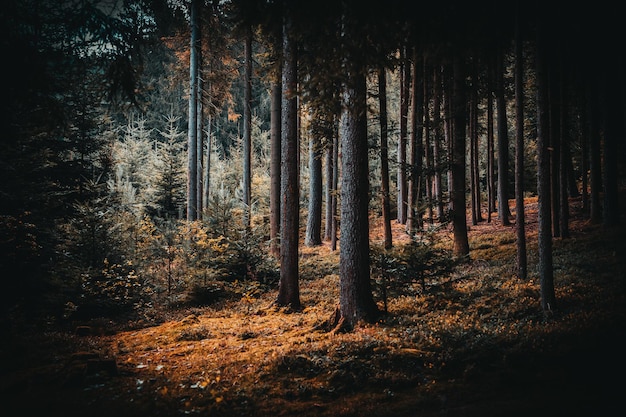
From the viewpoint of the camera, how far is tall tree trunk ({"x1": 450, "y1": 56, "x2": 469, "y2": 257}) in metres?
11.8

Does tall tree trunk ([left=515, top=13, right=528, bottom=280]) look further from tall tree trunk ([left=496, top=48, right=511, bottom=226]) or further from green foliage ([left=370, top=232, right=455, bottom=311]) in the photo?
tall tree trunk ([left=496, top=48, right=511, bottom=226])

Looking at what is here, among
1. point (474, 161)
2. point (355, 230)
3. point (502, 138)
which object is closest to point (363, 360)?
point (355, 230)

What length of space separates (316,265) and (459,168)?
687cm

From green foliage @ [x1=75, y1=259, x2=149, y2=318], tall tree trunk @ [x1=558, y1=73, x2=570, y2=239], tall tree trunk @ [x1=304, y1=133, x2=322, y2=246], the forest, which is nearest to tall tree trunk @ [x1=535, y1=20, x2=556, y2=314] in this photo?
the forest

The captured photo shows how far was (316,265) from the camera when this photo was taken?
14.4 m

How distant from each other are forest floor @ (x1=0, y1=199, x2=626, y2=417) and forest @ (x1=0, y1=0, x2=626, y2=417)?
41mm

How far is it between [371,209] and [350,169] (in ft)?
60.8

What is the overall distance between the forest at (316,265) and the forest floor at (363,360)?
4 cm

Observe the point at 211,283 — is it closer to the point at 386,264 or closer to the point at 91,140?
the point at 386,264

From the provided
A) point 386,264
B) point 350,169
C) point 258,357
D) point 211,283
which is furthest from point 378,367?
point 211,283

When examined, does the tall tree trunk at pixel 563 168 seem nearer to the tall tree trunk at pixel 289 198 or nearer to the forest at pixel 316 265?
the forest at pixel 316 265

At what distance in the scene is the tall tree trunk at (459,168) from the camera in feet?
38.6

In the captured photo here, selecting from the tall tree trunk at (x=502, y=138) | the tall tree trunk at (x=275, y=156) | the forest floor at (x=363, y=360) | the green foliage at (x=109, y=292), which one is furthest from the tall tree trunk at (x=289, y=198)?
the tall tree trunk at (x=502, y=138)

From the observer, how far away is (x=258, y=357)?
242 inches
